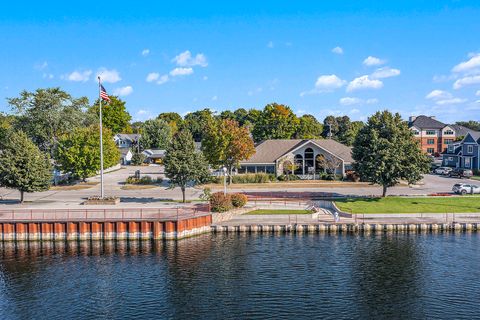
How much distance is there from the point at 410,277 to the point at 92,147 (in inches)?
2222

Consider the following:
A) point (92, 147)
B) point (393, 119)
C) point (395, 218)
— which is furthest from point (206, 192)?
point (92, 147)

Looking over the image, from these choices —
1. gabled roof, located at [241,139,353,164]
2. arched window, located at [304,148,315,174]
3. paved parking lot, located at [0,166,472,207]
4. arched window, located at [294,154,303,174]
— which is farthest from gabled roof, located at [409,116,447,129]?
arched window, located at [294,154,303,174]

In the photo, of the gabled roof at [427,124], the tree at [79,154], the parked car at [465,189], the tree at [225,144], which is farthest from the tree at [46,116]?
the gabled roof at [427,124]

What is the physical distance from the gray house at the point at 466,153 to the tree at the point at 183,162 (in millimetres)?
64542

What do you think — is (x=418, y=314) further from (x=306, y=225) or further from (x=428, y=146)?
(x=428, y=146)

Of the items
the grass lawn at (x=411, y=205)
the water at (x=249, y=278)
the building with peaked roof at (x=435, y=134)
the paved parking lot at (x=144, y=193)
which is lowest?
the water at (x=249, y=278)

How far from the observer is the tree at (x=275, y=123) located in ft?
435


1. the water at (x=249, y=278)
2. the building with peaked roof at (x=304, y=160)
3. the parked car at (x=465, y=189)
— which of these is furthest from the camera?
the building with peaked roof at (x=304, y=160)

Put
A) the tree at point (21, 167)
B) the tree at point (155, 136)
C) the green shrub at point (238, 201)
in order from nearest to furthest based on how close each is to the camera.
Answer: the green shrub at point (238, 201) < the tree at point (21, 167) < the tree at point (155, 136)

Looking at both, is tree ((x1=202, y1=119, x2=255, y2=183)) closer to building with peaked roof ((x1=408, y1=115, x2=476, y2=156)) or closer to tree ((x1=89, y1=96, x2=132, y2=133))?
building with peaked roof ((x1=408, y1=115, x2=476, y2=156))

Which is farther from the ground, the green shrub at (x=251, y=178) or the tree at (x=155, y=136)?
the tree at (x=155, y=136)

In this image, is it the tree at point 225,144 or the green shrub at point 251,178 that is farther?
the green shrub at point 251,178

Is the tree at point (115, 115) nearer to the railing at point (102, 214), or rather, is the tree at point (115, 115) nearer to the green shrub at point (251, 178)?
the green shrub at point (251, 178)

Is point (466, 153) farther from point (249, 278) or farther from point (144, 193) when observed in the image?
point (249, 278)
